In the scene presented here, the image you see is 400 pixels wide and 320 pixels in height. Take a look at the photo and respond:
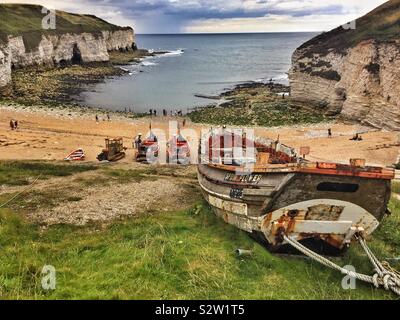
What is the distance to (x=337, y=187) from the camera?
13.0 meters

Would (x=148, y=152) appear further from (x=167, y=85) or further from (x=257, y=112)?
(x=167, y=85)

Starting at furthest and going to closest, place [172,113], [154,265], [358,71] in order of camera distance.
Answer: [172,113], [358,71], [154,265]

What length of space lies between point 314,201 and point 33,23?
114239 millimetres

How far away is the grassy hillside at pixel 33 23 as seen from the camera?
318 ft

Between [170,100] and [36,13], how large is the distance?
226 feet

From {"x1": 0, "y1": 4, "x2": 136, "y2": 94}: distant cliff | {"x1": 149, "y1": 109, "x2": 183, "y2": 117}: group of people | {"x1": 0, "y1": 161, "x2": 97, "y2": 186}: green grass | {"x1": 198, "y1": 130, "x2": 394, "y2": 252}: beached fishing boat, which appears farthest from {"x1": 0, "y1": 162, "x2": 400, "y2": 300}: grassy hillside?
{"x1": 0, "y1": 4, "x2": 136, "y2": 94}: distant cliff

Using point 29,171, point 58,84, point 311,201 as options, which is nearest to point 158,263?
point 311,201

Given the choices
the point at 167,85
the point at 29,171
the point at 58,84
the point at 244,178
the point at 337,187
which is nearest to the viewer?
the point at 337,187

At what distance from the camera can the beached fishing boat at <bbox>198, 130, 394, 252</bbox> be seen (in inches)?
505

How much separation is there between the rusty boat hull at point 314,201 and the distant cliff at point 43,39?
2448 inches

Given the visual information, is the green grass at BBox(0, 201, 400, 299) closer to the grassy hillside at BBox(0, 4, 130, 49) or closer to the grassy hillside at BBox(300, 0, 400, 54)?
the grassy hillside at BBox(300, 0, 400, 54)

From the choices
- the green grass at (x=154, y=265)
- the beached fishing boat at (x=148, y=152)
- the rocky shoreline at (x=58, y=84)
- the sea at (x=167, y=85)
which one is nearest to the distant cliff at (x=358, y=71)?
the sea at (x=167, y=85)
